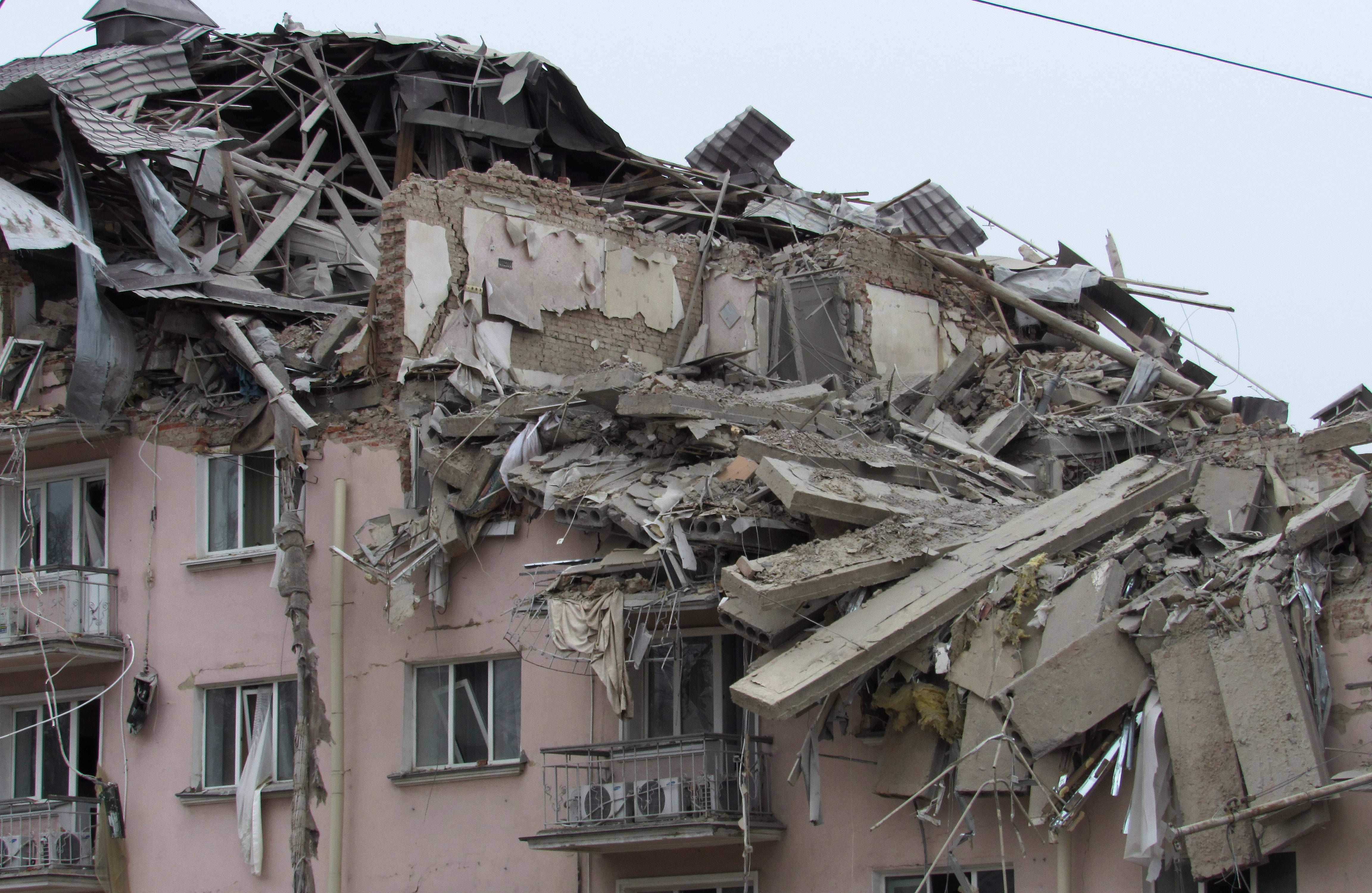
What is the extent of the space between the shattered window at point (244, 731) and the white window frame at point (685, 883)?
379 centimetres

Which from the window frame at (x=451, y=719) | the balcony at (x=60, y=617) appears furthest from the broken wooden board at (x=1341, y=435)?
the balcony at (x=60, y=617)

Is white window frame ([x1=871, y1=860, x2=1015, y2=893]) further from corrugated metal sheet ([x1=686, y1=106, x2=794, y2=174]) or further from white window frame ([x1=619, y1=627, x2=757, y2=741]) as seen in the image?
corrugated metal sheet ([x1=686, y1=106, x2=794, y2=174])

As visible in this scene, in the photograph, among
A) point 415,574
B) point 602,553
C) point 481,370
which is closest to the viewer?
point 602,553

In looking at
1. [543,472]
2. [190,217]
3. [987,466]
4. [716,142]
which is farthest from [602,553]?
[716,142]

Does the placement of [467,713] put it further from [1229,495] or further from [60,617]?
[1229,495]

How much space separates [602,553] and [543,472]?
0.92 meters

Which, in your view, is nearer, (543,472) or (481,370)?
(543,472)

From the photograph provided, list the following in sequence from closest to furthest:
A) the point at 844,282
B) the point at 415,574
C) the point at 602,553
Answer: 1. the point at 602,553
2. the point at 415,574
3. the point at 844,282

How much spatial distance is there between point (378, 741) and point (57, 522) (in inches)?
196

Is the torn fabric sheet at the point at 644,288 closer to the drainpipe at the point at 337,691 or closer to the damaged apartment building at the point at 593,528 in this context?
Answer: the damaged apartment building at the point at 593,528

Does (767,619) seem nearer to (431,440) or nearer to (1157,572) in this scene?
(1157,572)

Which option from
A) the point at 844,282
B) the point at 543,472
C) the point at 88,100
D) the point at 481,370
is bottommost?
the point at 543,472

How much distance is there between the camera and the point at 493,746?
47.1 feet

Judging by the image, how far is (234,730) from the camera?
50.9ft
